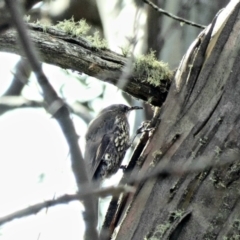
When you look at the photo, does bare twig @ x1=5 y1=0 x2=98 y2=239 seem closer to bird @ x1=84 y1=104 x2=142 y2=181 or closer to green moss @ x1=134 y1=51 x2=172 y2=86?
green moss @ x1=134 y1=51 x2=172 y2=86

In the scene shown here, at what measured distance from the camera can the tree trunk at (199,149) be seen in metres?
2.90

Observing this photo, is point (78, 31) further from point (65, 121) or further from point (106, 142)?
point (65, 121)

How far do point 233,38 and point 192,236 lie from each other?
35.8 inches

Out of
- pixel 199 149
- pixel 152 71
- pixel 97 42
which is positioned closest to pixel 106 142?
pixel 152 71

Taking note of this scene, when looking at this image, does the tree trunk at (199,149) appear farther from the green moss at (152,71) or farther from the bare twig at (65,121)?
the bare twig at (65,121)

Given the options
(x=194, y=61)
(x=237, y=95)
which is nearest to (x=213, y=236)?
(x=237, y=95)

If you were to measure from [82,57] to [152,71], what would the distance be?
0.37 metres

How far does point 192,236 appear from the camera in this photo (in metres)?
2.92

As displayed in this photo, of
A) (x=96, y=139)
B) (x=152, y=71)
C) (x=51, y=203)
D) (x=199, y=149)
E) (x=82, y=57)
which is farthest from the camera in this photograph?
(x=96, y=139)

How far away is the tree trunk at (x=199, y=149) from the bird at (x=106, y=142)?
103 cm

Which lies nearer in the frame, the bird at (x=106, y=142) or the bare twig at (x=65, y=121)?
the bare twig at (x=65, y=121)

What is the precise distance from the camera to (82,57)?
3.25 meters

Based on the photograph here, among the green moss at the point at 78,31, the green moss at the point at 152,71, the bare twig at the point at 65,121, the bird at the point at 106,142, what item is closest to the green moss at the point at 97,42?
the green moss at the point at 78,31

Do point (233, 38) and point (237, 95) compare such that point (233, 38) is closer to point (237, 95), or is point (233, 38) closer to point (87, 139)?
point (237, 95)
